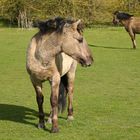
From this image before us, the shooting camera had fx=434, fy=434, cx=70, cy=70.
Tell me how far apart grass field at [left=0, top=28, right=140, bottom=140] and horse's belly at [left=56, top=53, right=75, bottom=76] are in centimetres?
99

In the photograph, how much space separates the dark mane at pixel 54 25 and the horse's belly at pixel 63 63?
18.7 inches

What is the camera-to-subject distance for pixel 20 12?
41219mm

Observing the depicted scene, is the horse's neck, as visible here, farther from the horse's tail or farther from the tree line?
the tree line

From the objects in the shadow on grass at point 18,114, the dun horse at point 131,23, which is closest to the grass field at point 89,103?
the shadow on grass at point 18,114

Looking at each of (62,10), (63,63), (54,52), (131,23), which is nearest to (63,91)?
(63,63)

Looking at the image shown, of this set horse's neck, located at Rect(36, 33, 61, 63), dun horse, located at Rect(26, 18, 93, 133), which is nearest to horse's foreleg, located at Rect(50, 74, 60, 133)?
dun horse, located at Rect(26, 18, 93, 133)

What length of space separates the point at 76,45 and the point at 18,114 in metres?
2.64

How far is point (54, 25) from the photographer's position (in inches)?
272

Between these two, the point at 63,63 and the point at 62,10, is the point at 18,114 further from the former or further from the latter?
the point at 62,10

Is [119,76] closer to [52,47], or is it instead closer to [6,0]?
[52,47]

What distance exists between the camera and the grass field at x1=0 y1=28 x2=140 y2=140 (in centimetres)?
712

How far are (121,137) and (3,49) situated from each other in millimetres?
16236

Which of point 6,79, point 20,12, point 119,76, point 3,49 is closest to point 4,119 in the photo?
point 6,79

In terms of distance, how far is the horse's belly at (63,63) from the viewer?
7138 mm
